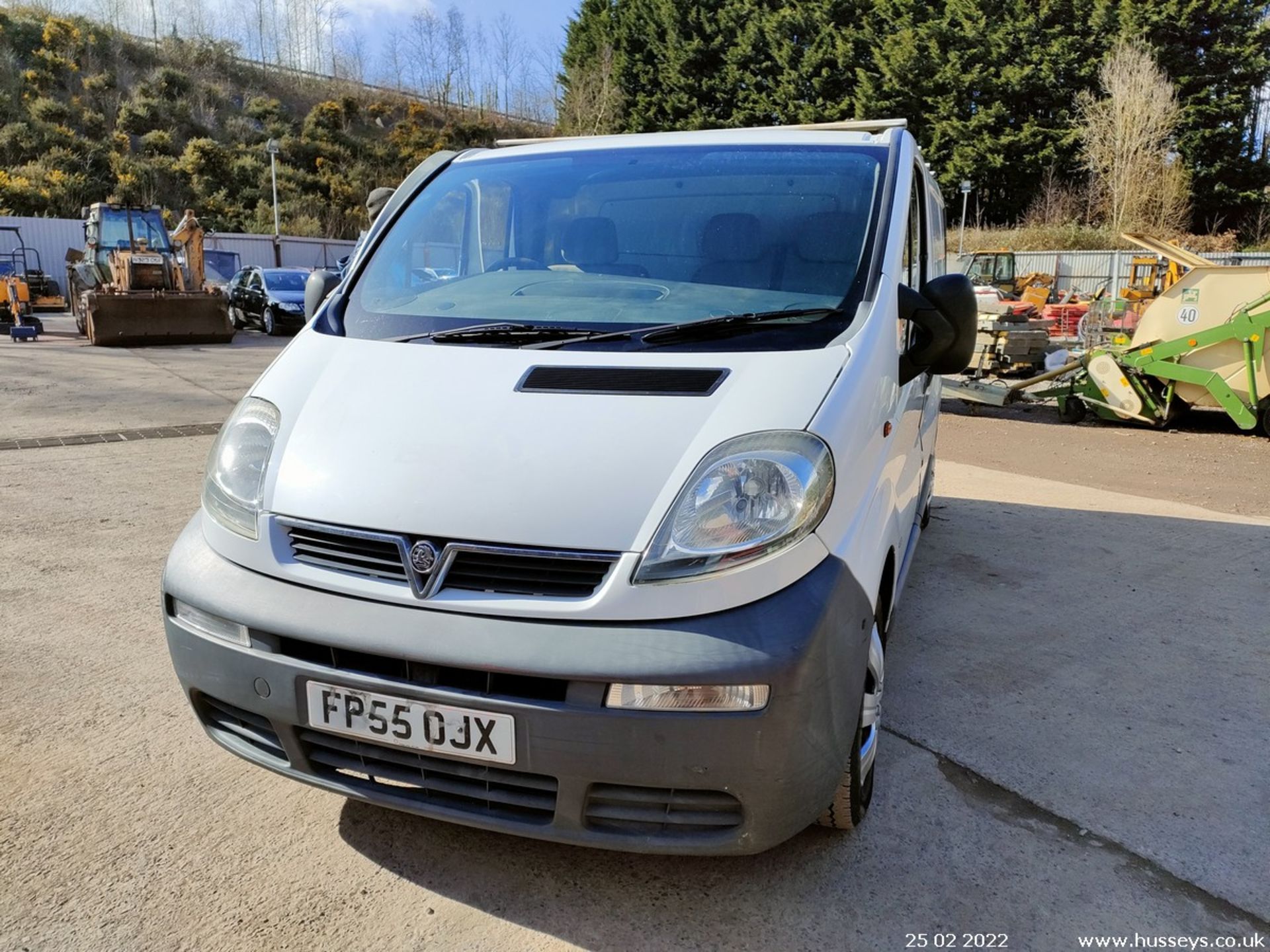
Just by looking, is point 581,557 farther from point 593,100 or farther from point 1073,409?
point 593,100

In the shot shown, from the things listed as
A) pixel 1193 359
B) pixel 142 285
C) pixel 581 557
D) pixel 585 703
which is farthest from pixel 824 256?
pixel 142 285

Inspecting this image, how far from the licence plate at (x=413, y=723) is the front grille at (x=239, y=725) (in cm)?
21

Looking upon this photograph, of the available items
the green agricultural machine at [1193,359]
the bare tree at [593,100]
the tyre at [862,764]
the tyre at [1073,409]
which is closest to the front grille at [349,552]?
the tyre at [862,764]

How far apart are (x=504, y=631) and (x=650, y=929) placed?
0.82 metres

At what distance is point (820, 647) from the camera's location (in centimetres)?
176

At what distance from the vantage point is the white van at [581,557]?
174 cm

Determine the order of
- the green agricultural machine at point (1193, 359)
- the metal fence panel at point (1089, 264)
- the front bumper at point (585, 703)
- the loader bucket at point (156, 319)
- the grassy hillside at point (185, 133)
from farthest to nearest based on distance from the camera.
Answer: the grassy hillside at point (185, 133) → the metal fence panel at point (1089, 264) → the loader bucket at point (156, 319) → the green agricultural machine at point (1193, 359) → the front bumper at point (585, 703)

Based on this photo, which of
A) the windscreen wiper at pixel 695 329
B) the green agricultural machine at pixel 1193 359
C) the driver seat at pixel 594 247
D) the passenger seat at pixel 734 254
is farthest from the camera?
the green agricultural machine at pixel 1193 359

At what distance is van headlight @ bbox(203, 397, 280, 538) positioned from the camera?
2.13m

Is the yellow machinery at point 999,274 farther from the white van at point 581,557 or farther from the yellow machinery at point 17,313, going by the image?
the white van at point 581,557

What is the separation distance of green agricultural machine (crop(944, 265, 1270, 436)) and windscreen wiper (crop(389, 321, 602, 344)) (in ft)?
29.3

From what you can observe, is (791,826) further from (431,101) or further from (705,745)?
(431,101)

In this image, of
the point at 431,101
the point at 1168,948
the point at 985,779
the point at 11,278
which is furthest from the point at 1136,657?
the point at 431,101

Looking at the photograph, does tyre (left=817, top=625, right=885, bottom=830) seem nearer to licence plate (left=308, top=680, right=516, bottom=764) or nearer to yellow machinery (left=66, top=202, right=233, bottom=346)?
licence plate (left=308, top=680, right=516, bottom=764)
